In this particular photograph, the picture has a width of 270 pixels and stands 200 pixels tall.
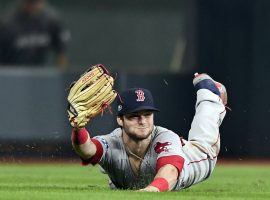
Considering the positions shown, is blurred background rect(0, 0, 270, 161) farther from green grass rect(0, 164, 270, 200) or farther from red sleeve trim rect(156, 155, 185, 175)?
red sleeve trim rect(156, 155, 185, 175)

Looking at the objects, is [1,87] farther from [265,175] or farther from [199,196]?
[199,196]

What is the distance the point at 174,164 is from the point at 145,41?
7407 millimetres

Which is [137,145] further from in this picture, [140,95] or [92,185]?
[92,185]

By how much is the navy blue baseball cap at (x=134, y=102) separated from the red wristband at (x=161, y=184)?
21.7 inches

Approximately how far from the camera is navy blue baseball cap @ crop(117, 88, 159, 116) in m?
7.55

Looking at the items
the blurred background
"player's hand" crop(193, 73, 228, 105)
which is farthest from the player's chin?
the blurred background

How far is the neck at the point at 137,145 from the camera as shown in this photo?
25.4 ft

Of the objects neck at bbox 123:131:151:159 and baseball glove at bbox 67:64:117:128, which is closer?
baseball glove at bbox 67:64:117:128

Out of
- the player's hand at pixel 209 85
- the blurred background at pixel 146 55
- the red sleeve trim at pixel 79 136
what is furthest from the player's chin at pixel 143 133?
the blurred background at pixel 146 55

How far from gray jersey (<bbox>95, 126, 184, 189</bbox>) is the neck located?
0.11 ft

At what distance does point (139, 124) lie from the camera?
760 centimetres

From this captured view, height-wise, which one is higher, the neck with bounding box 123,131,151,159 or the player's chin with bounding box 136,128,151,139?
the player's chin with bounding box 136,128,151,139

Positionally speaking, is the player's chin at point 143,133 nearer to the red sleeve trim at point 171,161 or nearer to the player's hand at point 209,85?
the red sleeve trim at point 171,161

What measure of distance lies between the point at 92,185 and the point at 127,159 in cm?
130
